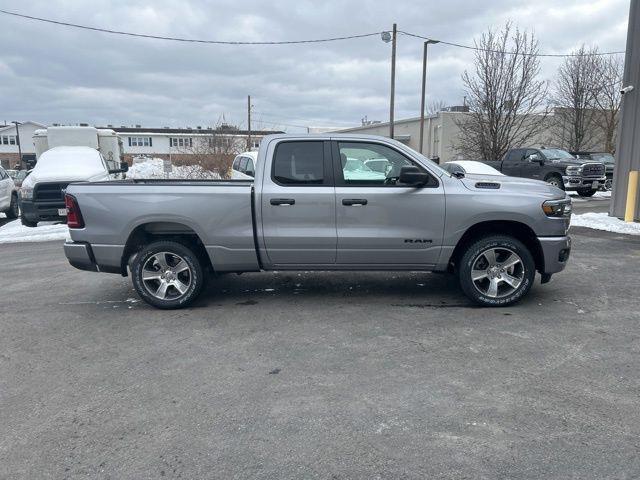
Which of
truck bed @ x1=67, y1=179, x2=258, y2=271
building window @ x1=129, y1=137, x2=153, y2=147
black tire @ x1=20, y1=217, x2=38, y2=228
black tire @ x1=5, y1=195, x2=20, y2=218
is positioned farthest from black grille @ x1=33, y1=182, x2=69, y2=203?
building window @ x1=129, y1=137, x2=153, y2=147

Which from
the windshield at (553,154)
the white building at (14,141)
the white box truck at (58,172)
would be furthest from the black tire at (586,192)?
the white building at (14,141)

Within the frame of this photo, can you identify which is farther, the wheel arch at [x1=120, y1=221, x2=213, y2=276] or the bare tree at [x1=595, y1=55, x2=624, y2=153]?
the bare tree at [x1=595, y1=55, x2=624, y2=153]

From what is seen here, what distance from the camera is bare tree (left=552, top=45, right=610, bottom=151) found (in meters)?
32.2

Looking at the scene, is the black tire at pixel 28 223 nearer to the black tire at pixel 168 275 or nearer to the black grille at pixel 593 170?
the black tire at pixel 168 275

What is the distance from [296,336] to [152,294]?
6.16 ft

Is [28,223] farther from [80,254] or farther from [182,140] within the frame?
[182,140]

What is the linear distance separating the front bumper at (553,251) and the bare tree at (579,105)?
29.6 meters

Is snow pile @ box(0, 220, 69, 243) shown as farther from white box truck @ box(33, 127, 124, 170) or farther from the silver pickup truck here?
the silver pickup truck

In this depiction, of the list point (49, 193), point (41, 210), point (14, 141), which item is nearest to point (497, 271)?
point (49, 193)

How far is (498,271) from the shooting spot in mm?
5590

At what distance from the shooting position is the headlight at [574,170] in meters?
19.1

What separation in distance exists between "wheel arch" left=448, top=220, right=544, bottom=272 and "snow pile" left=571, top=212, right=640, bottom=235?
6845mm

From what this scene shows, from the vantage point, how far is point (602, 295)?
6.15m

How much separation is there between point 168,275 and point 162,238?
1.46ft
